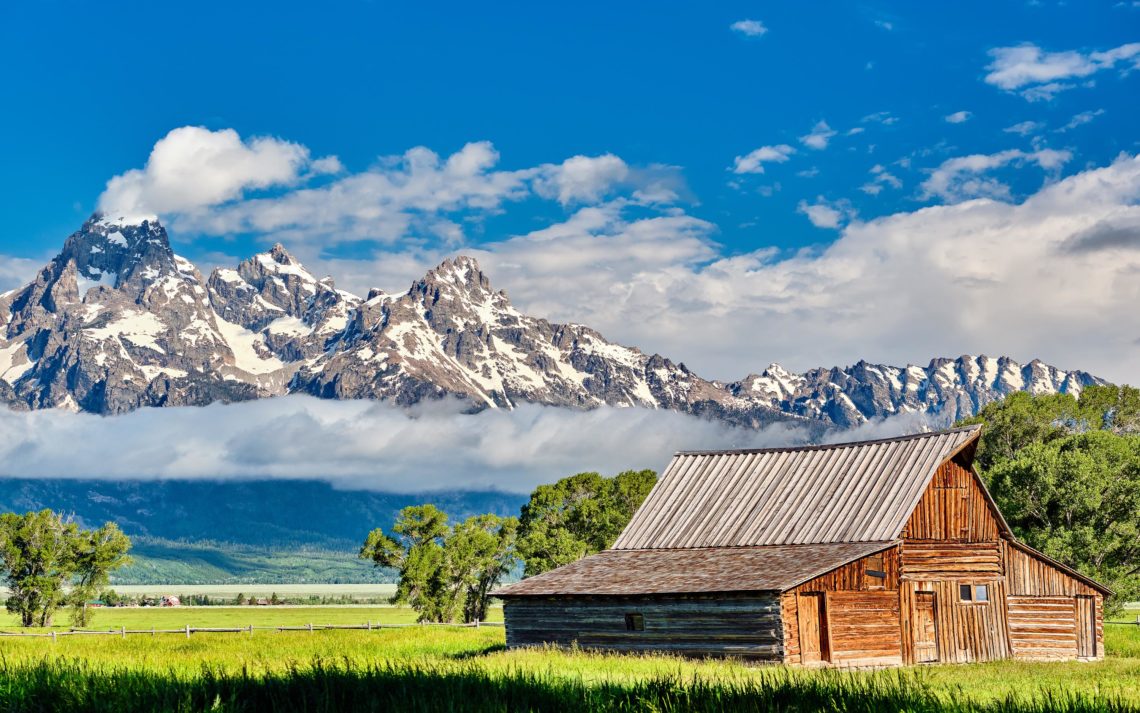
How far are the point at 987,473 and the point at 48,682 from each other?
56.7 metres

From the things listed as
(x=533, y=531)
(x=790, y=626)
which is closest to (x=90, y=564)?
(x=533, y=531)

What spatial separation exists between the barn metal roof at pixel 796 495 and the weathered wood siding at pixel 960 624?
2.70 meters

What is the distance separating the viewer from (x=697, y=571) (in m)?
40.9

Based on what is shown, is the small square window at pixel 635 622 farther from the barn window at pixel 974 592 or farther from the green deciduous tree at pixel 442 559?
the green deciduous tree at pixel 442 559

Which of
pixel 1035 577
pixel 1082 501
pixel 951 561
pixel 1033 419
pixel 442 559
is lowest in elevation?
pixel 1035 577

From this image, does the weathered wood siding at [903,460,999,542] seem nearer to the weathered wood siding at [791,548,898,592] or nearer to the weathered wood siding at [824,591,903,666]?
the weathered wood siding at [791,548,898,592]

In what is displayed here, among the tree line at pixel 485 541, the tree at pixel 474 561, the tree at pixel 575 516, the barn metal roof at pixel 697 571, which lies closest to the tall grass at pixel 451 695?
the barn metal roof at pixel 697 571

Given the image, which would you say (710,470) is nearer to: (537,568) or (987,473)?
(987,473)

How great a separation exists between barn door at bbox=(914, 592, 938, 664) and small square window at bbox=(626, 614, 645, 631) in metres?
9.19

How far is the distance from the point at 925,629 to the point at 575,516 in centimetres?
3996

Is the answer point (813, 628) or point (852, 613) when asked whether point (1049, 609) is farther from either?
point (813, 628)

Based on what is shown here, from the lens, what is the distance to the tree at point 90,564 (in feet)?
265

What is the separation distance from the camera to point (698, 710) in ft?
44.8

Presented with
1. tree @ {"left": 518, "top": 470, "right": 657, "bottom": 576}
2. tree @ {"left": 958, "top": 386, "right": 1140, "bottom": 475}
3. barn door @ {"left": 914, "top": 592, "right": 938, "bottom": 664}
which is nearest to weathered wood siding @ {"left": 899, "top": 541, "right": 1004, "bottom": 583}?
barn door @ {"left": 914, "top": 592, "right": 938, "bottom": 664}
